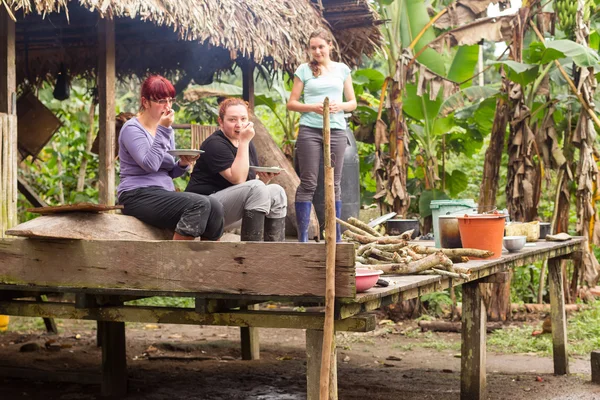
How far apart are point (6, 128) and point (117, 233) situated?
66.5 inches

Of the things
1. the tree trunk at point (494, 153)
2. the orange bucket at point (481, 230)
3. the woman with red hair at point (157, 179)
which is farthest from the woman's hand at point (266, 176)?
the tree trunk at point (494, 153)

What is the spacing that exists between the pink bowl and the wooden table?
45 mm

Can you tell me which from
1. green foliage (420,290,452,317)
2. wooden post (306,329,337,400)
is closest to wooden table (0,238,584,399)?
wooden post (306,329,337,400)

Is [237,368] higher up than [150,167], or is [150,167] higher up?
[150,167]

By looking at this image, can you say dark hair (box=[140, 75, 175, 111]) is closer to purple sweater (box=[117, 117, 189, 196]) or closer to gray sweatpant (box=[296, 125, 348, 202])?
purple sweater (box=[117, 117, 189, 196])

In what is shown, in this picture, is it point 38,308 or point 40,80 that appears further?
point 40,80

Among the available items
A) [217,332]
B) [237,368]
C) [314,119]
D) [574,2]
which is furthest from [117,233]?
[574,2]

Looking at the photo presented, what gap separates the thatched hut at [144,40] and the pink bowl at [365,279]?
2812 millimetres

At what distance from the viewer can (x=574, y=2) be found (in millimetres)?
7773

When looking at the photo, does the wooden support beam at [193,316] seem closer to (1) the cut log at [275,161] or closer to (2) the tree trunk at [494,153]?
(1) the cut log at [275,161]

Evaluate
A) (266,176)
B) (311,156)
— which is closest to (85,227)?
(266,176)

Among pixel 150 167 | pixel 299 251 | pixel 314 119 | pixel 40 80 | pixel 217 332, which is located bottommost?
pixel 217 332

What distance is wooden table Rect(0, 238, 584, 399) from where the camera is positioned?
3.41m

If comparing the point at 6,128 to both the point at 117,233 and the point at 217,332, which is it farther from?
the point at 217,332
